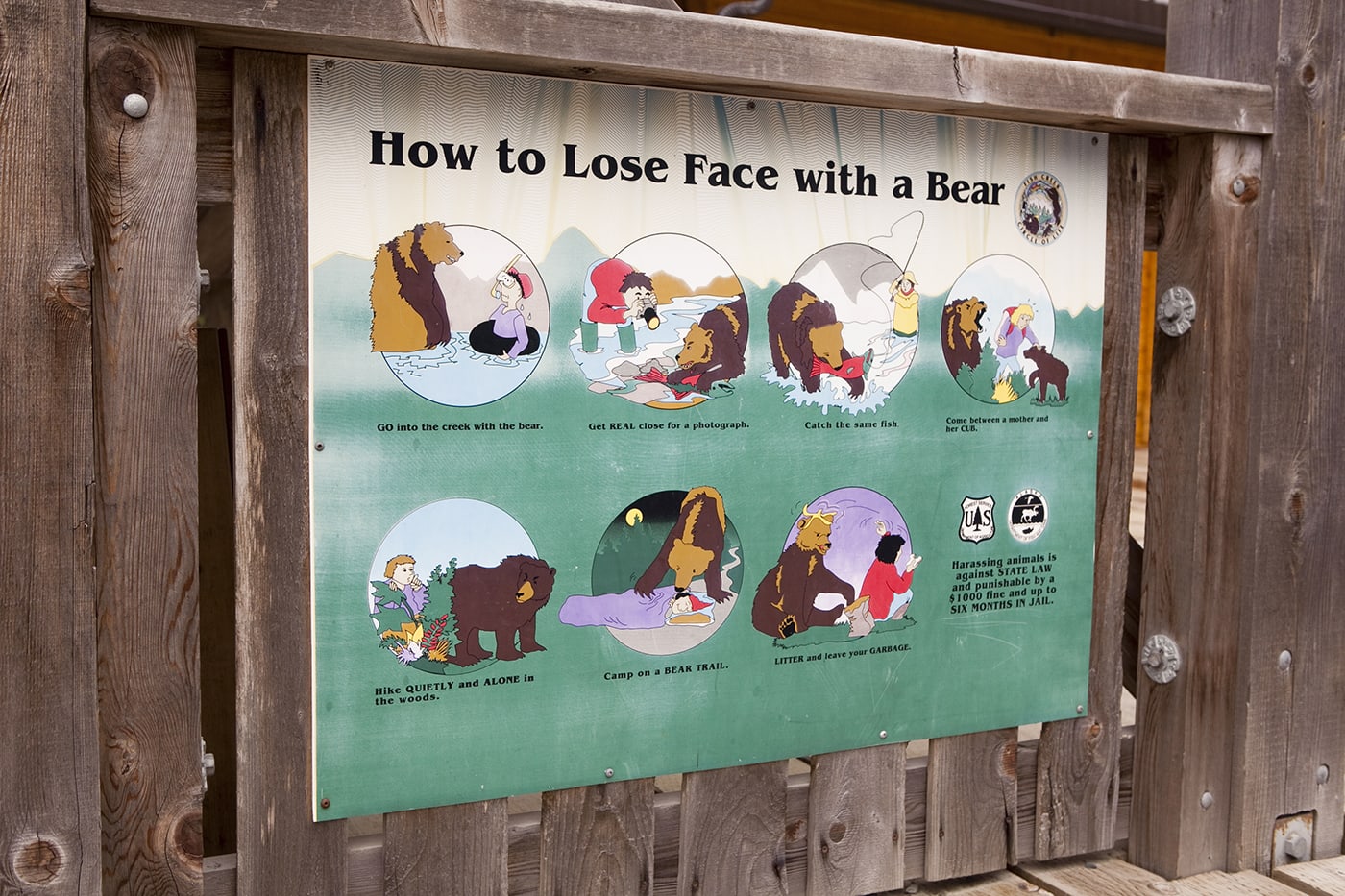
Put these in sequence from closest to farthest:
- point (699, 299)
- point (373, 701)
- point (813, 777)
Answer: point (373, 701), point (699, 299), point (813, 777)

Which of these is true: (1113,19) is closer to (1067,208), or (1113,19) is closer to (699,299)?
(1067,208)

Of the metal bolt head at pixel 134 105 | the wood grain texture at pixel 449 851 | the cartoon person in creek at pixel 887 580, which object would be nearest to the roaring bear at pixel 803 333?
the cartoon person in creek at pixel 887 580

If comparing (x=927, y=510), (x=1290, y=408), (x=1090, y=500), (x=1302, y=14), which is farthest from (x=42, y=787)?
(x=1302, y=14)

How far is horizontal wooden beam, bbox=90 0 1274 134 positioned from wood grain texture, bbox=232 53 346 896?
0.42 feet

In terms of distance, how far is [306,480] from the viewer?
5.87ft

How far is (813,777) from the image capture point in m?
2.23

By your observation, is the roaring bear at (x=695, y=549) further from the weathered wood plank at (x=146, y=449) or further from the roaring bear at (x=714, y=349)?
the weathered wood plank at (x=146, y=449)

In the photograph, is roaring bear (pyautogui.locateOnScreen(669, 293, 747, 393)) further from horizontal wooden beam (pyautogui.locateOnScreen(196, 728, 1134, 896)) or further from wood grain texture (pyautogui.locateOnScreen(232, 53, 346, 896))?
horizontal wooden beam (pyautogui.locateOnScreen(196, 728, 1134, 896))

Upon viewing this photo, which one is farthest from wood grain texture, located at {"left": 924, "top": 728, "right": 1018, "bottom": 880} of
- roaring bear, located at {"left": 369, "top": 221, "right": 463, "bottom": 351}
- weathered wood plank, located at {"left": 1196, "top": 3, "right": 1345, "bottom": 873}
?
roaring bear, located at {"left": 369, "top": 221, "right": 463, "bottom": 351}

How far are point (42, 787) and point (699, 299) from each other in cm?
127

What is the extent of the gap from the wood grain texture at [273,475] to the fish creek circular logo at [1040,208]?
4.63ft

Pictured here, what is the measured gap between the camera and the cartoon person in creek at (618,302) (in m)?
1.95

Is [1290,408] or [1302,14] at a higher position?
[1302,14]

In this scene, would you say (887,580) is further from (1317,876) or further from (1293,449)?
(1317,876)
